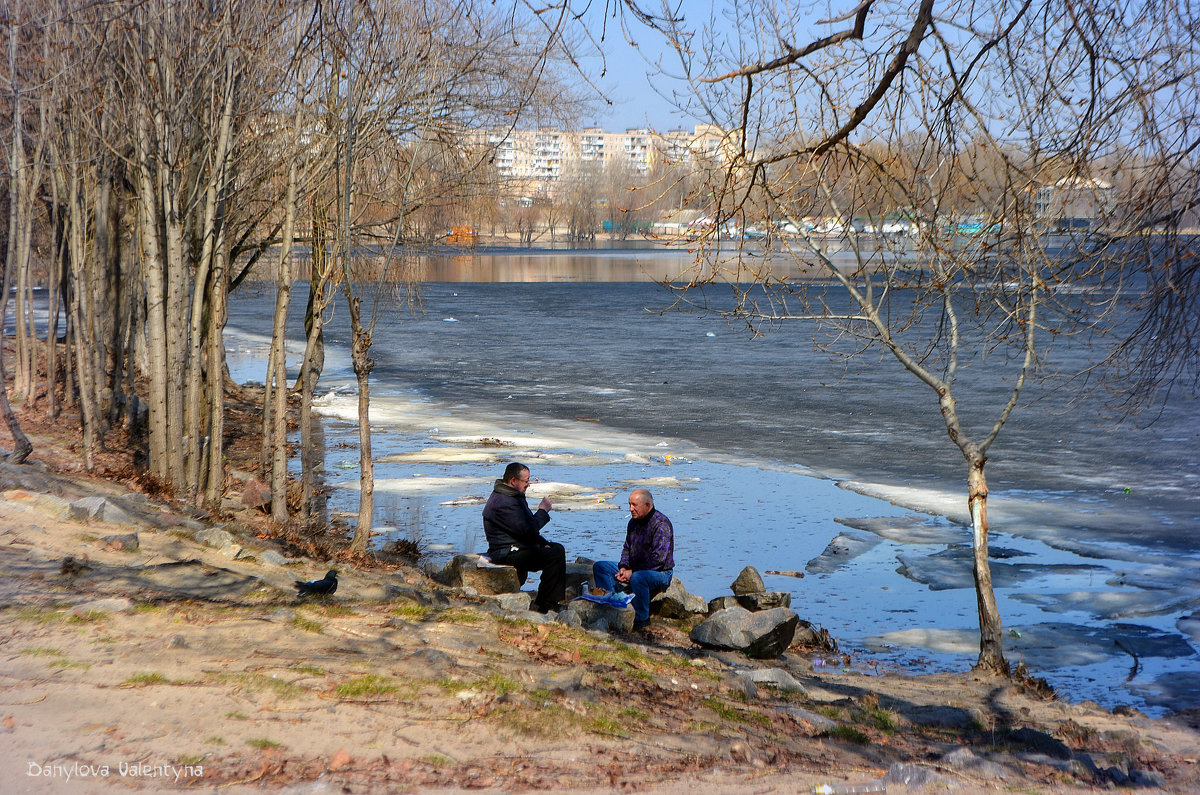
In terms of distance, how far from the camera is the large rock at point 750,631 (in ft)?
25.3

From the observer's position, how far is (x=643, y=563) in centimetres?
865

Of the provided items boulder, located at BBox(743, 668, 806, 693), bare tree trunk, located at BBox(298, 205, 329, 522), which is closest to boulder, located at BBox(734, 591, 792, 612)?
boulder, located at BBox(743, 668, 806, 693)

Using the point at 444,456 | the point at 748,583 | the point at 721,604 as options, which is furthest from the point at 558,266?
the point at 721,604

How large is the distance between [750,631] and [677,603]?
1.35m

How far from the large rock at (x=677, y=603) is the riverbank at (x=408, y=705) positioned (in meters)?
1.55

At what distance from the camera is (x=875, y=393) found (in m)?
22.6

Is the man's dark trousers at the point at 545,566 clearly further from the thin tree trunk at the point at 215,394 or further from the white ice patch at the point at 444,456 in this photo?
the white ice patch at the point at 444,456

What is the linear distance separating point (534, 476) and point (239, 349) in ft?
68.5

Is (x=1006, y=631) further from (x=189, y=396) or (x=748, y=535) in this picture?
(x=189, y=396)

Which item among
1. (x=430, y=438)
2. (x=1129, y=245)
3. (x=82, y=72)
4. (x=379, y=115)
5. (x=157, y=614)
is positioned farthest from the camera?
(x=430, y=438)

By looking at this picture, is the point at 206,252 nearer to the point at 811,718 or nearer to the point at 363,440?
the point at 363,440

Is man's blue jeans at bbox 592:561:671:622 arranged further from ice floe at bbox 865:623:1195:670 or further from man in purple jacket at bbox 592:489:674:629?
ice floe at bbox 865:623:1195:670

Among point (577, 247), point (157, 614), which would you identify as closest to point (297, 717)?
point (157, 614)

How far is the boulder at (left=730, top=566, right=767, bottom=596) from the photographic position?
932 centimetres
